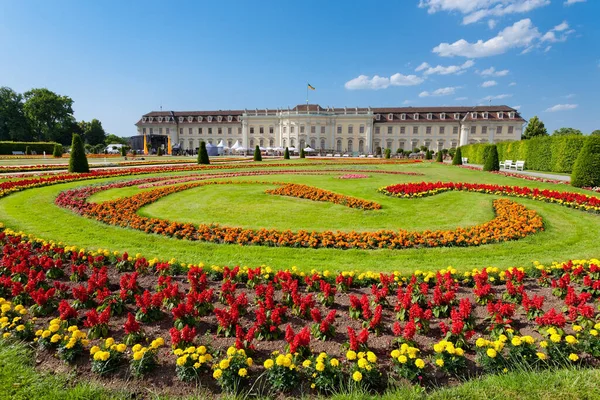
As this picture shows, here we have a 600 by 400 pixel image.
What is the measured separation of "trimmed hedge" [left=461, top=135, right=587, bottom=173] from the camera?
20.4 meters

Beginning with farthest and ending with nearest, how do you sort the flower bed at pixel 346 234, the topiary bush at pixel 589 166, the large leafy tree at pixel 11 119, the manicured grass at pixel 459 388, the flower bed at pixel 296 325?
the large leafy tree at pixel 11 119
the topiary bush at pixel 589 166
the flower bed at pixel 346 234
the flower bed at pixel 296 325
the manicured grass at pixel 459 388

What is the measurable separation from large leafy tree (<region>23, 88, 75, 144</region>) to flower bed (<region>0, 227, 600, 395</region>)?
77892 millimetres

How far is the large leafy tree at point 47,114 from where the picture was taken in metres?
65.9

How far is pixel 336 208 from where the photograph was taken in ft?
31.3

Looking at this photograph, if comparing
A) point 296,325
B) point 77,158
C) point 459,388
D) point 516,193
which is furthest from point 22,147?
point 459,388

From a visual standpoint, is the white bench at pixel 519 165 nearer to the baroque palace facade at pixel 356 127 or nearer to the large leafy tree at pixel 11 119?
the baroque palace facade at pixel 356 127

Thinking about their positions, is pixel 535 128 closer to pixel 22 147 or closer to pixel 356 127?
pixel 356 127

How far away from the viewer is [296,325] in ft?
12.0

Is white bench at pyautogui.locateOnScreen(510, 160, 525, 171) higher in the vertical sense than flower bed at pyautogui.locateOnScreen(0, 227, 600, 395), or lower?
higher

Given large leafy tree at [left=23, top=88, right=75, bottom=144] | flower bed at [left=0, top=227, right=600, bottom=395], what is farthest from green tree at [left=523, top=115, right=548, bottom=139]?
large leafy tree at [left=23, top=88, right=75, bottom=144]

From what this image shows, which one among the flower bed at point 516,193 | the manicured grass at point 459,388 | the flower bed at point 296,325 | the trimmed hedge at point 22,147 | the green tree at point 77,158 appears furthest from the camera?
the trimmed hedge at point 22,147

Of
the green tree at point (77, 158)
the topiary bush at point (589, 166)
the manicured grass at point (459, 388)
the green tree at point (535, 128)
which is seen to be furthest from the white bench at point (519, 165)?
the green tree at point (535, 128)

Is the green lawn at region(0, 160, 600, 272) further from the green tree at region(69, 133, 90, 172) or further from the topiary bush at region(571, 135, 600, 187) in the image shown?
the green tree at region(69, 133, 90, 172)

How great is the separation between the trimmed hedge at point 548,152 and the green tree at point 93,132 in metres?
84.5
